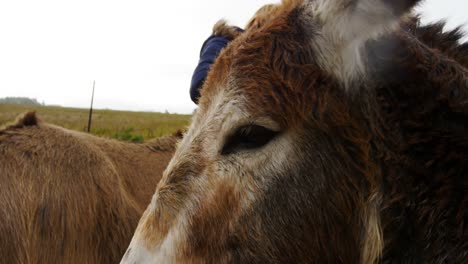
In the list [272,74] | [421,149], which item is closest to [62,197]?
[272,74]

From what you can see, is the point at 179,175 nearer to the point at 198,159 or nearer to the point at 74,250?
the point at 198,159

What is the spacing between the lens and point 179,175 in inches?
78.5

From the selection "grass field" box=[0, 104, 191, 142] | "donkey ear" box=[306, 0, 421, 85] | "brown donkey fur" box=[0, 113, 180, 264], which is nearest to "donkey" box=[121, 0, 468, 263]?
"donkey ear" box=[306, 0, 421, 85]

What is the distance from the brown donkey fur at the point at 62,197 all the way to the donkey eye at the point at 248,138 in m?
2.67

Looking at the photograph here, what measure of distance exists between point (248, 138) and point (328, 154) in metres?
0.37

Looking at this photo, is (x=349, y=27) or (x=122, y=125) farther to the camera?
(x=122, y=125)

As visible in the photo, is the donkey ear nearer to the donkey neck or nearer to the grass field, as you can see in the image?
the donkey neck

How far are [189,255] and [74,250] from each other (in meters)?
2.47

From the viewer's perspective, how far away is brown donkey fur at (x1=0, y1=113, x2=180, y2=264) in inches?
148

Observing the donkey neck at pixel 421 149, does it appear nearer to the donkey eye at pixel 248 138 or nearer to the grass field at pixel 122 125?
the donkey eye at pixel 248 138

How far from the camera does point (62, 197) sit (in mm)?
3975

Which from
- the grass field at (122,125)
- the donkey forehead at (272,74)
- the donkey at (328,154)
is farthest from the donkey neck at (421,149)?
the grass field at (122,125)

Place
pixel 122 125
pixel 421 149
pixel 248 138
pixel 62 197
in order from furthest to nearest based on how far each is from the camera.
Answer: pixel 122 125 → pixel 62 197 → pixel 248 138 → pixel 421 149

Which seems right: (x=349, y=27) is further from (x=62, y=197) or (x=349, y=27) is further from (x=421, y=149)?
(x=62, y=197)
